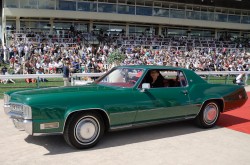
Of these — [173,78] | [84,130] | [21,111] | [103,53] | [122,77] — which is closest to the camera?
[21,111]

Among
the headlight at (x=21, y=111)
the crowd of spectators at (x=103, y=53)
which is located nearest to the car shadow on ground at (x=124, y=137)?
the headlight at (x=21, y=111)

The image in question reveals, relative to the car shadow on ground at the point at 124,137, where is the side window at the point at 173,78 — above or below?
above

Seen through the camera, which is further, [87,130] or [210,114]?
[210,114]

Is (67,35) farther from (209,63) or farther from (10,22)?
(209,63)

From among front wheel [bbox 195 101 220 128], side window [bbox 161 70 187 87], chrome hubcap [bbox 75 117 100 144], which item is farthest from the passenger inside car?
chrome hubcap [bbox 75 117 100 144]

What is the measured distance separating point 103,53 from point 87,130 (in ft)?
59.9

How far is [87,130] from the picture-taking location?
5.26 metres

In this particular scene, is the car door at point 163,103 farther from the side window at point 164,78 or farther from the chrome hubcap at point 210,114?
the chrome hubcap at point 210,114

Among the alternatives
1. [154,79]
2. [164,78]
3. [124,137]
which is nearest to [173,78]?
[164,78]

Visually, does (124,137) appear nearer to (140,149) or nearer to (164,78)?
(140,149)

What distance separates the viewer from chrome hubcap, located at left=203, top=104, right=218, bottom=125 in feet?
22.6

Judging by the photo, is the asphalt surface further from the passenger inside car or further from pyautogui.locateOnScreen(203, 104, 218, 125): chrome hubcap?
the passenger inside car

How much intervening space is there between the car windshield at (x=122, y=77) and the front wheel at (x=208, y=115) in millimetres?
1800

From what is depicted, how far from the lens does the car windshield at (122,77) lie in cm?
608
